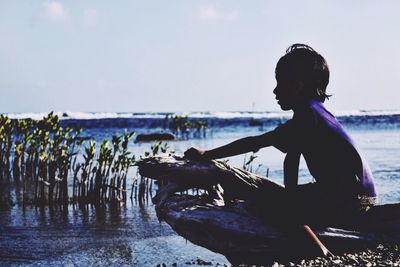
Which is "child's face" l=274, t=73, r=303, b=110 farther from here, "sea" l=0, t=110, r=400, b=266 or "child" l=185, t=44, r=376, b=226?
"sea" l=0, t=110, r=400, b=266

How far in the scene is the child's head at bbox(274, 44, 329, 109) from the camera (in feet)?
17.6

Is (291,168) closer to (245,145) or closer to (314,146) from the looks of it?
(314,146)

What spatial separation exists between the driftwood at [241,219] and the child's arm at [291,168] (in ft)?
0.87

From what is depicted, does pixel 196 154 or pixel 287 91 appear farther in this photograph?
pixel 196 154

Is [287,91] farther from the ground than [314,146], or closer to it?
farther from the ground

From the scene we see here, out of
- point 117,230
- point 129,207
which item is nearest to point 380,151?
point 129,207

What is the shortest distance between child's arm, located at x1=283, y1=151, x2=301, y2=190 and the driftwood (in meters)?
0.26

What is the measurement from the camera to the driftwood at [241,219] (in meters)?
5.46

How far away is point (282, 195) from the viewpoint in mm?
5484

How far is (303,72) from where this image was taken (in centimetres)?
537

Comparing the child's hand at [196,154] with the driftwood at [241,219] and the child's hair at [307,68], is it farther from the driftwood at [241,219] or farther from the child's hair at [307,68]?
the child's hair at [307,68]

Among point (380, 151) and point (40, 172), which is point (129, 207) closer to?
point (40, 172)

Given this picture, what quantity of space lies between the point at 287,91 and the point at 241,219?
123cm

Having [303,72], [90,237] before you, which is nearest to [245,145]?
[303,72]
